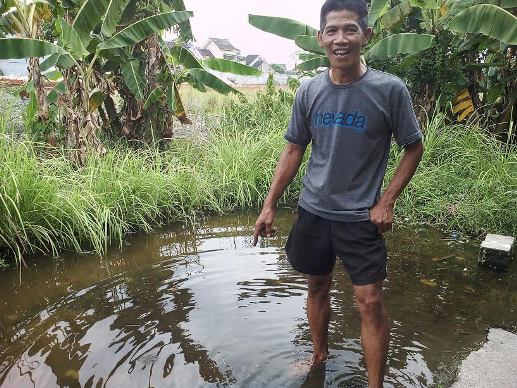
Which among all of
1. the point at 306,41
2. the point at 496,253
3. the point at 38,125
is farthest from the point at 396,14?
the point at 38,125

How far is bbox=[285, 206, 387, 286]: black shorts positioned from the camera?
215 centimetres

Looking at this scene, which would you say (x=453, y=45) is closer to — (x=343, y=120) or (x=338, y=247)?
(x=343, y=120)

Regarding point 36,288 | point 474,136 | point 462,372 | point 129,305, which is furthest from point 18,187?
point 474,136

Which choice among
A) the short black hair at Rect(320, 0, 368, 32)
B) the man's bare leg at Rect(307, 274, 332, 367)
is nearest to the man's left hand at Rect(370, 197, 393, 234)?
the man's bare leg at Rect(307, 274, 332, 367)

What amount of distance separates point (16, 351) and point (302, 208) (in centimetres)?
205

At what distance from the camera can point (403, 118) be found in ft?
6.77

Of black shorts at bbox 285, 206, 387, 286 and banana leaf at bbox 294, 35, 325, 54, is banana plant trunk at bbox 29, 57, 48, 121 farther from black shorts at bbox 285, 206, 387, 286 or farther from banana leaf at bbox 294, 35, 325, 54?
black shorts at bbox 285, 206, 387, 286

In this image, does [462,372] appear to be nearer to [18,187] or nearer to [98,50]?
[18,187]

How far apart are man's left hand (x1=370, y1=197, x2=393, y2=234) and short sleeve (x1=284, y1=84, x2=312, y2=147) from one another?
56cm

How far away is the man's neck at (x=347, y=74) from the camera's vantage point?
6.93ft

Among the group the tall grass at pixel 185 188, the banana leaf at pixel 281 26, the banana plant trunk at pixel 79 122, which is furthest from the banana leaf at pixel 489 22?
the banana plant trunk at pixel 79 122

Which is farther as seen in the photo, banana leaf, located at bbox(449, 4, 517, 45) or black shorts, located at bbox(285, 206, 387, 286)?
banana leaf, located at bbox(449, 4, 517, 45)

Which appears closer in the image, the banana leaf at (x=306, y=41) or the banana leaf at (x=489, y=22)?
the banana leaf at (x=489, y=22)

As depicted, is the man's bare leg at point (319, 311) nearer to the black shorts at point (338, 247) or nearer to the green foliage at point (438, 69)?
the black shorts at point (338, 247)
